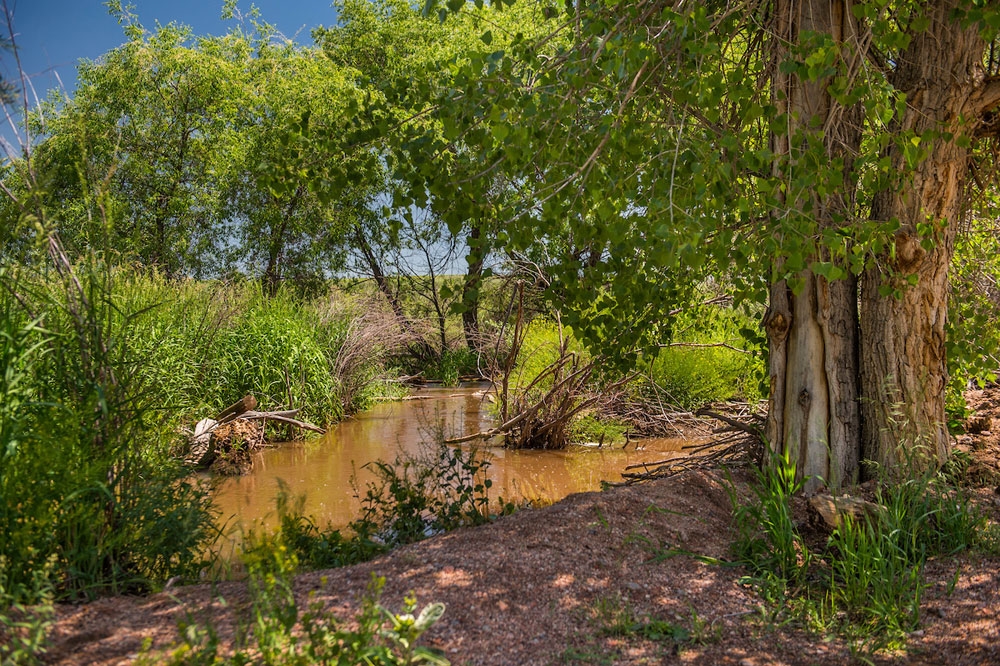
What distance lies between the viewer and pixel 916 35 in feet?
15.4

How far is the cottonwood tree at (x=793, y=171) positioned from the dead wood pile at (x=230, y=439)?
15.8 feet

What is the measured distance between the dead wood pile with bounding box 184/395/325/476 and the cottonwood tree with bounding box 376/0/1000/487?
4.82 metres

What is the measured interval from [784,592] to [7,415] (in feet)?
11.9

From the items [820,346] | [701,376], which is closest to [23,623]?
[820,346]

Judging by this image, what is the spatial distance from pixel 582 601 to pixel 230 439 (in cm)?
647

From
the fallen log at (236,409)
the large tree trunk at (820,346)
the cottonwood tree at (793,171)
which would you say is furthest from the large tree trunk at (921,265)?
the fallen log at (236,409)

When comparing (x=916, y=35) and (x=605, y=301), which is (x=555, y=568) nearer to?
(x=605, y=301)

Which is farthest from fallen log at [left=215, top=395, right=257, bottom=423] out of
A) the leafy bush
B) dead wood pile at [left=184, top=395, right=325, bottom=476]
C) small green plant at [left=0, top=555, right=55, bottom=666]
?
small green plant at [left=0, top=555, right=55, bottom=666]

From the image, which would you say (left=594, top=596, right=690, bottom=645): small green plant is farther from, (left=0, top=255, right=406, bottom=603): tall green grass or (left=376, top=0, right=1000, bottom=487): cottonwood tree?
(left=0, top=255, right=406, bottom=603): tall green grass

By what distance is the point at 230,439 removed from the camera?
881cm

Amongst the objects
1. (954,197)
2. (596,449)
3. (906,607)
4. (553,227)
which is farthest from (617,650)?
(596,449)

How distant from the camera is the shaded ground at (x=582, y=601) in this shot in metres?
2.89

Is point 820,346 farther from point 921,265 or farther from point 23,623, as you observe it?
point 23,623

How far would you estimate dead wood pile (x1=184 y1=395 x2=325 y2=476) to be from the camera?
322 inches
